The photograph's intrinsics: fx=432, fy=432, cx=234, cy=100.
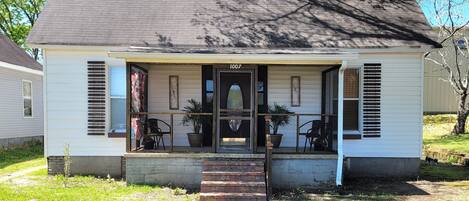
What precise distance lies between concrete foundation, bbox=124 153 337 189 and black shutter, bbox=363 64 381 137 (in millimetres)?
1796

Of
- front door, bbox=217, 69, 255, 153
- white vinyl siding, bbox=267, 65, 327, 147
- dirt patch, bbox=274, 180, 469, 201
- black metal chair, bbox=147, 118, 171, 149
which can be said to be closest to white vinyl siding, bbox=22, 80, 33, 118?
black metal chair, bbox=147, 118, 171, 149

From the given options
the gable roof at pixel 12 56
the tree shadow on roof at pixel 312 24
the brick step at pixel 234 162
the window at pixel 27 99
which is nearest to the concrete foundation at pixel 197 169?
the brick step at pixel 234 162

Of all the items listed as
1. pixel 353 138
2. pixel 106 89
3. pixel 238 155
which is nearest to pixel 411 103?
pixel 353 138

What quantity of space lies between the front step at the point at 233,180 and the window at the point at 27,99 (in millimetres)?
11663

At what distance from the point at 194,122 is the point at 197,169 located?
1.64 meters

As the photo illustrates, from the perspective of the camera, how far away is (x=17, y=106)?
55.8 feet

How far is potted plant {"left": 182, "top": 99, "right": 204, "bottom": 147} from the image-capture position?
10734 millimetres

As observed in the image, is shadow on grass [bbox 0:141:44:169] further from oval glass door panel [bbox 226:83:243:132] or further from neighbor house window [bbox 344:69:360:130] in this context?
neighbor house window [bbox 344:69:360:130]

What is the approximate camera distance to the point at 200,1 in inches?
491

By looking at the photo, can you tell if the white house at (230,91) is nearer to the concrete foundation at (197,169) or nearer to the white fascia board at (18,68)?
the concrete foundation at (197,169)

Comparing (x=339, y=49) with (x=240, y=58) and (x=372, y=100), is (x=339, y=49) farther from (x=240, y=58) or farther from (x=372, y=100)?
(x=240, y=58)

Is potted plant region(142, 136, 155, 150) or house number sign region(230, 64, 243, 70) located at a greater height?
house number sign region(230, 64, 243, 70)

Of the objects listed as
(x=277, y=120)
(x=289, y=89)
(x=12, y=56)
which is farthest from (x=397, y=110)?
(x=12, y=56)

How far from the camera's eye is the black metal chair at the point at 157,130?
10.5 meters
